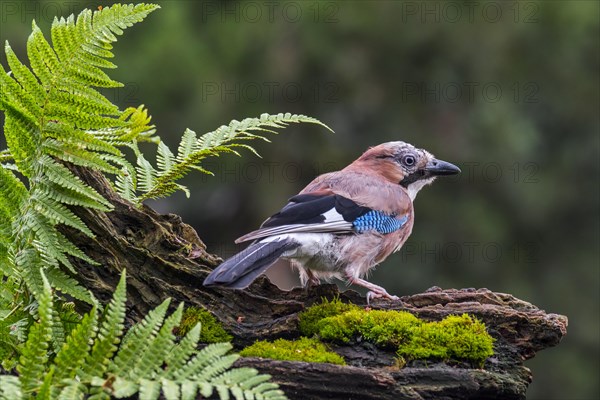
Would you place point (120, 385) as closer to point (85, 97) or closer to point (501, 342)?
point (85, 97)

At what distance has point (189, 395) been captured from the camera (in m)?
2.97

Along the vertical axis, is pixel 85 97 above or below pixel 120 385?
above

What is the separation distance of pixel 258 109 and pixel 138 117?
1152 cm

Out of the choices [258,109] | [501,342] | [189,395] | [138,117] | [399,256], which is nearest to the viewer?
[189,395]

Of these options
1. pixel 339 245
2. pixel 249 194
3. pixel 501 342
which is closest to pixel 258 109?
pixel 249 194

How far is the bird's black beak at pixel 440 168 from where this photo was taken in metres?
6.42

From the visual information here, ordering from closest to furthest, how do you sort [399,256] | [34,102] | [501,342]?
[34,102]
[501,342]
[399,256]

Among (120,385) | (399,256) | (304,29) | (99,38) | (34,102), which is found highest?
(304,29)

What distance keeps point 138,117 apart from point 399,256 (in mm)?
10769

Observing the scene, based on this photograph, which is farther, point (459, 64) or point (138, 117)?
point (459, 64)

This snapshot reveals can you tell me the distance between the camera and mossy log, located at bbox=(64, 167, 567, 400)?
3645 mm

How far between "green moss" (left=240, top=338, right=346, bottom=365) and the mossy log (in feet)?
0.32

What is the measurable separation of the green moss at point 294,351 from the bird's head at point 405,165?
8.44 feet

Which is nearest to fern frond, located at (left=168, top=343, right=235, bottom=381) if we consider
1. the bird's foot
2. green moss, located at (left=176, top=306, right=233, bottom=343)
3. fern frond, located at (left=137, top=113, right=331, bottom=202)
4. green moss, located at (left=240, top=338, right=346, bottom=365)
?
green moss, located at (left=240, top=338, right=346, bottom=365)
